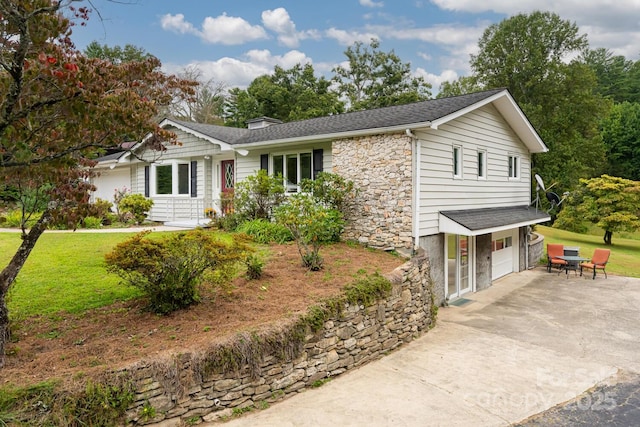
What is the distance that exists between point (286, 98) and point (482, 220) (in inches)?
1074

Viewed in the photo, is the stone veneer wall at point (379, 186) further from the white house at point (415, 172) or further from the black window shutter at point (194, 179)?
the black window shutter at point (194, 179)

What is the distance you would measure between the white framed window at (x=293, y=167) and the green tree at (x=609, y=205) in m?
19.4

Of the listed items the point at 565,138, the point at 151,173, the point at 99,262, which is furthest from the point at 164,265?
the point at 565,138

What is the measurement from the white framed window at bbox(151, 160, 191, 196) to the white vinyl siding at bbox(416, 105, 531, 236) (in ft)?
33.6

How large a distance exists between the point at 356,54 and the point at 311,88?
6634 millimetres

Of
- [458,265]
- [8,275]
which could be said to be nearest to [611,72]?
[458,265]

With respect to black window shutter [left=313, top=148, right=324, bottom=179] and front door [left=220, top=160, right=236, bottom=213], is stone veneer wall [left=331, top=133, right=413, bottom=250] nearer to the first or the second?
black window shutter [left=313, top=148, right=324, bottom=179]

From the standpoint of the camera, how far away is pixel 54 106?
406 centimetres

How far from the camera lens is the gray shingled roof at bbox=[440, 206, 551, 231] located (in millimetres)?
10719

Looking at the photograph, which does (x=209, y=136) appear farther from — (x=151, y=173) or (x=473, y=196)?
(x=473, y=196)

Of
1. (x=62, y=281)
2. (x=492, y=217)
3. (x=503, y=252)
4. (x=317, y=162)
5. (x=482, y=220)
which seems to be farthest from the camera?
(x=503, y=252)

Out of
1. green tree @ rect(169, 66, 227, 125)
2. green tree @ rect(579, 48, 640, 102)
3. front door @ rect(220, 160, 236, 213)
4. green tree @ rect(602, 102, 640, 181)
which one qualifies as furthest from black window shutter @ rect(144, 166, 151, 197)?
green tree @ rect(579, 48, 640, 102)

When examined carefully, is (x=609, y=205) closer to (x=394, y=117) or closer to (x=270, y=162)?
(x=394, y=117)

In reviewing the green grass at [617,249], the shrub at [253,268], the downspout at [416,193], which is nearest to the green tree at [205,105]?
the green grass at [617,249]
